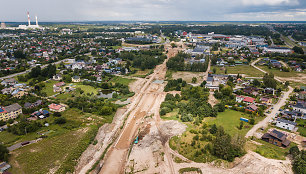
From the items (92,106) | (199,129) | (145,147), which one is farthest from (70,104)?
(199,129)

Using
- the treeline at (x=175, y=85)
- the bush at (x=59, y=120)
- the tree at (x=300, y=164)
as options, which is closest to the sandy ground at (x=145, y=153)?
the tree at (x=300, y=164)

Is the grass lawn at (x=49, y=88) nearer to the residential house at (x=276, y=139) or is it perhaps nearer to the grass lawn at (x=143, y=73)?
the grass lawn at (x=143, y=73)

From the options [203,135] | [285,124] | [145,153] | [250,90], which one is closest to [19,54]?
[145,153]

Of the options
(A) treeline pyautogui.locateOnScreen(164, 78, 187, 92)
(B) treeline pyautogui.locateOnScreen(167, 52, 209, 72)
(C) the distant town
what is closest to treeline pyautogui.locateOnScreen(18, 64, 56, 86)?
(C) the distant town

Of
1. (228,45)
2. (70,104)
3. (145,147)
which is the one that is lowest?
(145,147)

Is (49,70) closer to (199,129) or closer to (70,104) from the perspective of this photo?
(70,104)

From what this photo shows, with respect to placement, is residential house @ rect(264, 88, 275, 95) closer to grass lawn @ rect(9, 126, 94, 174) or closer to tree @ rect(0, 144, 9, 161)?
grass lawn @ rect(9, 126, 94, 174)

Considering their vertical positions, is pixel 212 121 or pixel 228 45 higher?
pixel 228 45

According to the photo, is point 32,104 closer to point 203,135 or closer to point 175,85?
point 203,135
